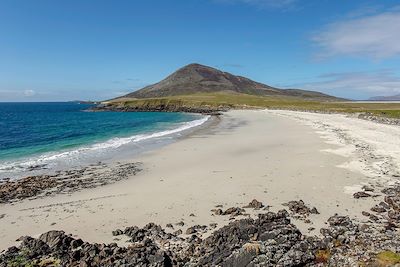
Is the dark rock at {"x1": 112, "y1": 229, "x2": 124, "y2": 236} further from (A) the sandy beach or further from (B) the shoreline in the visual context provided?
(B) the shoreline

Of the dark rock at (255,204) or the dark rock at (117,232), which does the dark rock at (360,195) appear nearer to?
the dark rock at (255,204)

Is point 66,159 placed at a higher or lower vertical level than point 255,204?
lower

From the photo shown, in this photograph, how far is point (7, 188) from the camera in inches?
754

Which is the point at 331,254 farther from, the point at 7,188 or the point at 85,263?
the point at 7,188

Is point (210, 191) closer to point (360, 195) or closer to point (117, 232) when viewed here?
point (117, 232)

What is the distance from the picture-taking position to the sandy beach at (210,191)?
43.2 ft

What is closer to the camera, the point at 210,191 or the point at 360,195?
the point at 360,195

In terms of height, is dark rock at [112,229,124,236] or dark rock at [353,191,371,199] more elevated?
dark rock at [353,191,371,199]

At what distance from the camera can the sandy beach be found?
13172 millimetres

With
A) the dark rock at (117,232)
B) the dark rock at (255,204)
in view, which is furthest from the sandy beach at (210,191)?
the dark rock at (255,204)

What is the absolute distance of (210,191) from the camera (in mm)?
16984

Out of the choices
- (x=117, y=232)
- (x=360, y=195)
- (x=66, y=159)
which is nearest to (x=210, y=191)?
(x=117, y=232)

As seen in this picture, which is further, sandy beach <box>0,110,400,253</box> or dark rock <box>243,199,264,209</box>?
dark rock <box>243,199,264,209</box>

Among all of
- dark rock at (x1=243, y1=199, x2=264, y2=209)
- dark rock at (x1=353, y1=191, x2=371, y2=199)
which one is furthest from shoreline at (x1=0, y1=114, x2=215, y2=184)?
dark rock at (x1=353, y1=191, x2=371, y2=199)
